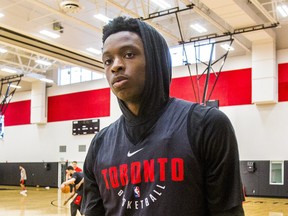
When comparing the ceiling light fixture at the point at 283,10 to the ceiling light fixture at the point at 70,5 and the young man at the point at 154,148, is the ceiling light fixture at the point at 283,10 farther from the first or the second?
the young man at the point at 154,148

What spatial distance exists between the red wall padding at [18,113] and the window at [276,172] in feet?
59.1

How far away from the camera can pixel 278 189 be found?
1858 centimetres

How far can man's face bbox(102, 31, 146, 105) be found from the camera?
1.44m

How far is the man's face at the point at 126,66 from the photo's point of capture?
1438mm

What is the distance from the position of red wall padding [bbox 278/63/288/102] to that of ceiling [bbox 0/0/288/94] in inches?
41.3

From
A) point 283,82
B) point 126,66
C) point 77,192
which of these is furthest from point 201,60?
point 126,66

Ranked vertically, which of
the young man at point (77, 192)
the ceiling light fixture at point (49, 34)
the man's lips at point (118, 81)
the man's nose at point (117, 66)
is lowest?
the young man at point (77, 192)

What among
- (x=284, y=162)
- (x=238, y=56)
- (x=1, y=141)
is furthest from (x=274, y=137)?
(x=1, y=141)

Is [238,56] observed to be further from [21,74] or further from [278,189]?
[21,74]

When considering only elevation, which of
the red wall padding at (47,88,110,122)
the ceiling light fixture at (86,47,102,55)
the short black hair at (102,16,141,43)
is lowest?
the short black hair at (102,16,141,43)

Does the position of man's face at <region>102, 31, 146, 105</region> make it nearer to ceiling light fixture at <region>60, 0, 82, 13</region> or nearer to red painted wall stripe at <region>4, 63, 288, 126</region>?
ceiling light fixture at <region>60, 0, 82, 13</region>

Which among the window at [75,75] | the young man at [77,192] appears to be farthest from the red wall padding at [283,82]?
the young man at [77,192]

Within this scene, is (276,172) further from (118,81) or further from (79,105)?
(118,81)

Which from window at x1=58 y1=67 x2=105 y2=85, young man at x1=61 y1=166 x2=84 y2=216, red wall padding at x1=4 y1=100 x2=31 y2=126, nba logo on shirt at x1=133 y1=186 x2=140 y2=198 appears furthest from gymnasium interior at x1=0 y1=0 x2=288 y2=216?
nba logo on shirt at x1=133 y1=186 x2=140 y2=198
